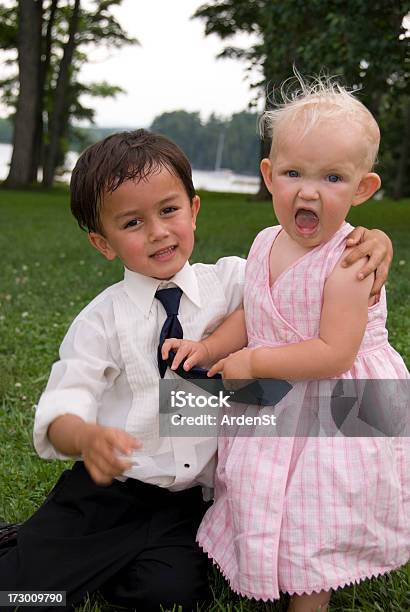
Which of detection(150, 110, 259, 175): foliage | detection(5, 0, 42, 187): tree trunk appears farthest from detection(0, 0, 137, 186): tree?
detection(150, 110, 259, 175): foliage

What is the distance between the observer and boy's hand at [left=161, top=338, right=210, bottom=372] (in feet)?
7.35

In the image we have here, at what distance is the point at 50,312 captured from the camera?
20.0 feet

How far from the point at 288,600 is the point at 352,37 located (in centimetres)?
891

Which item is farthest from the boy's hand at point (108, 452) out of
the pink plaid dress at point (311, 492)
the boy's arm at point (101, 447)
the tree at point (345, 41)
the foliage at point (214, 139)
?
the foliage at point (214, 139)

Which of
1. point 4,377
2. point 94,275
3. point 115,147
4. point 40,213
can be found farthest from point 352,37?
point 40,213

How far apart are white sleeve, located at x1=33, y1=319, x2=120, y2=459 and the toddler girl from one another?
0.72 feet

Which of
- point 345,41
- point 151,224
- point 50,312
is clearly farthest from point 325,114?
point 345,41

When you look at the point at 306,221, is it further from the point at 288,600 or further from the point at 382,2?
the point at 382,2

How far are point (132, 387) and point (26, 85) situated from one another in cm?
2365

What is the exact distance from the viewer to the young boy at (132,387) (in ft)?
7.38

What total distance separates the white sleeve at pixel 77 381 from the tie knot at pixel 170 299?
218 millimetres

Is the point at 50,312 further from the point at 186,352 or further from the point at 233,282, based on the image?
the point at 186,352

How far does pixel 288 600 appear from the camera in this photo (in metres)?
2.28

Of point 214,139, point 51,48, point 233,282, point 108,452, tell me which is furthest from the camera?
point 214,139
